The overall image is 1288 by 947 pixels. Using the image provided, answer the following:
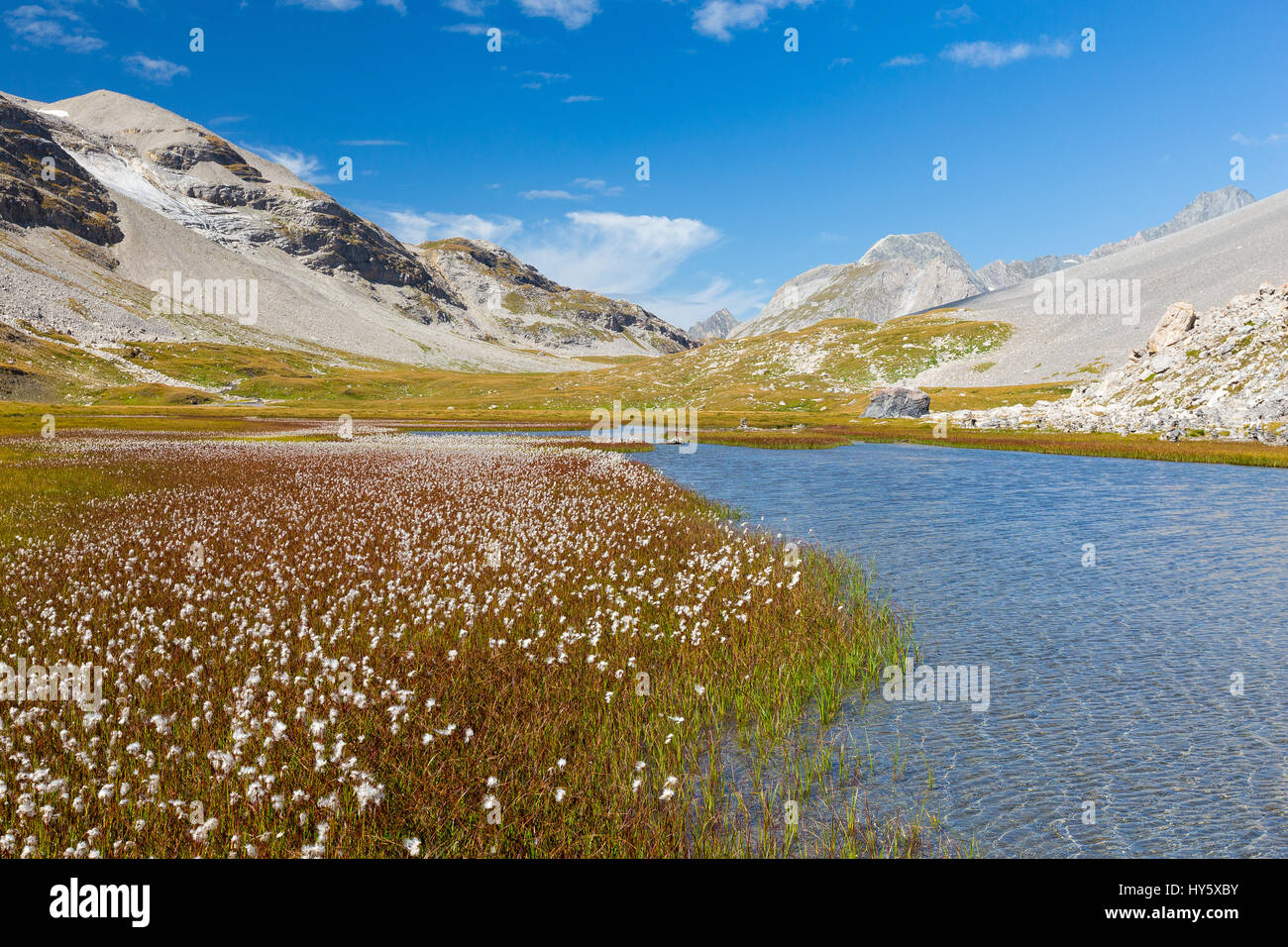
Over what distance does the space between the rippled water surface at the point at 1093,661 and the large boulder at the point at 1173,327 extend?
62296 millimetres

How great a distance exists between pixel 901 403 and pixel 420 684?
101921mm

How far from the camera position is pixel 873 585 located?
1544 cm

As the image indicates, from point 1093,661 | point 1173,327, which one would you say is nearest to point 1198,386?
point 1173,327

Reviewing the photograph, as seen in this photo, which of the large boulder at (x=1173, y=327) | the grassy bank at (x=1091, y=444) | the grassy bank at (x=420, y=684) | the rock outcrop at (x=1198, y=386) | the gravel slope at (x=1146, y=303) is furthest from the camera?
the gravel slope at (x=1146, y=303)

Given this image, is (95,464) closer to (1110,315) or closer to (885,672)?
(885,672)

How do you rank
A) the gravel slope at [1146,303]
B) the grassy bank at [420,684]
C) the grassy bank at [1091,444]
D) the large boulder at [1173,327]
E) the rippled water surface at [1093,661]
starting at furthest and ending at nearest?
1. the gravel slope at [1146,303]
2. the large boulder at [1173,327]
3. the grassy bank at [1091,444]
4. the rippled water surface at [1093,661]
5. the grassy bank at [420,684]

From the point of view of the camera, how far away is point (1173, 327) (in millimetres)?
80062

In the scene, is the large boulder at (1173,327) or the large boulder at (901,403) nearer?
the large boulder at (1173,327)

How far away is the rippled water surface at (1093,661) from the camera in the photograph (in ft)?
23.2

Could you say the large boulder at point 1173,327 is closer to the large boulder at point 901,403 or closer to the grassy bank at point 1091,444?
the grassy bank at point 1091,444

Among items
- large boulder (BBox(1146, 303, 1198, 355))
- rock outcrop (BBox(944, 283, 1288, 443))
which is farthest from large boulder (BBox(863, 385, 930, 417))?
large boulder (BBox(1146, 303, 1198, 355))

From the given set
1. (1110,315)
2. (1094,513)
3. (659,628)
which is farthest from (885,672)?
(1110,315)

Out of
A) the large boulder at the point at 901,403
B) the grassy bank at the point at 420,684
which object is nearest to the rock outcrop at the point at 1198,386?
the large boulder at the point at 901,403
